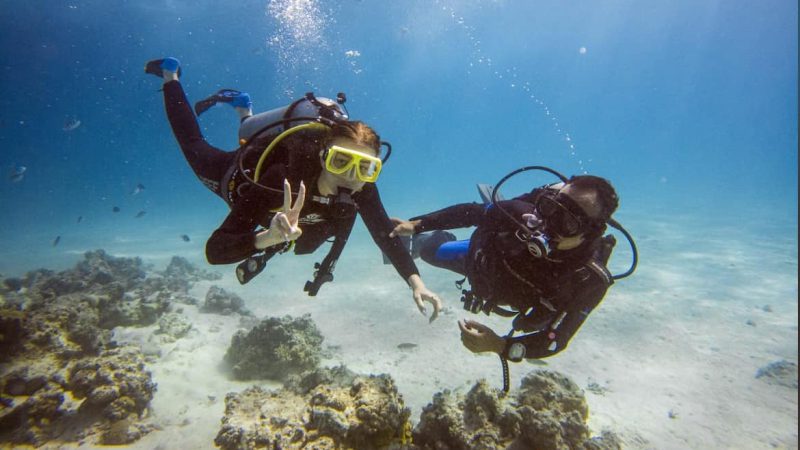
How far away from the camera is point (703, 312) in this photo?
1089 centimetres

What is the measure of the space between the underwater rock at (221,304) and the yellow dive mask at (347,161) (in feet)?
26.8

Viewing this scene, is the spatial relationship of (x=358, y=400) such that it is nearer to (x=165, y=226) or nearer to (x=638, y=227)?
(x=638, y=227)

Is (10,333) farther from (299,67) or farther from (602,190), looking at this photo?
(299,67)

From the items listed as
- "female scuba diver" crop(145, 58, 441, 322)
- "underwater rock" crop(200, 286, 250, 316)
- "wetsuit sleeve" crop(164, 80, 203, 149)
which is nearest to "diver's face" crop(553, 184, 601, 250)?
"female scuba diver" crop(145, 58, 441, 322)

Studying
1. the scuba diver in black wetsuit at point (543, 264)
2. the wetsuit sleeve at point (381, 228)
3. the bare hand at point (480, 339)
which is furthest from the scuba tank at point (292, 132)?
the bare hand at point (480, 339)

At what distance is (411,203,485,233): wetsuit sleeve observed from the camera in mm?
5012

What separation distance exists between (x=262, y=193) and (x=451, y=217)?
2705 millimetres

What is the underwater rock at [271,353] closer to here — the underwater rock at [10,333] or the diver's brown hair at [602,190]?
the underwater rock at [10,333]

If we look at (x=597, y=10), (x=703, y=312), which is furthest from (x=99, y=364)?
(x=597, y=10)

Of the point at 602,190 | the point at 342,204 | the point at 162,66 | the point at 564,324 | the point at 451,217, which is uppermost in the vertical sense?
the point at 162,66

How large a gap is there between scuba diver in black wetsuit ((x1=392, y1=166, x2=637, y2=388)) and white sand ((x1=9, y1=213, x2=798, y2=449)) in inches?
97.9

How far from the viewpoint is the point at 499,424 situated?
3.73 metres

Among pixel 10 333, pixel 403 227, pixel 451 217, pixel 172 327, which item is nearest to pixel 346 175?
pixel 403 227

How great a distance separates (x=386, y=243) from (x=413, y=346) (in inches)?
175
